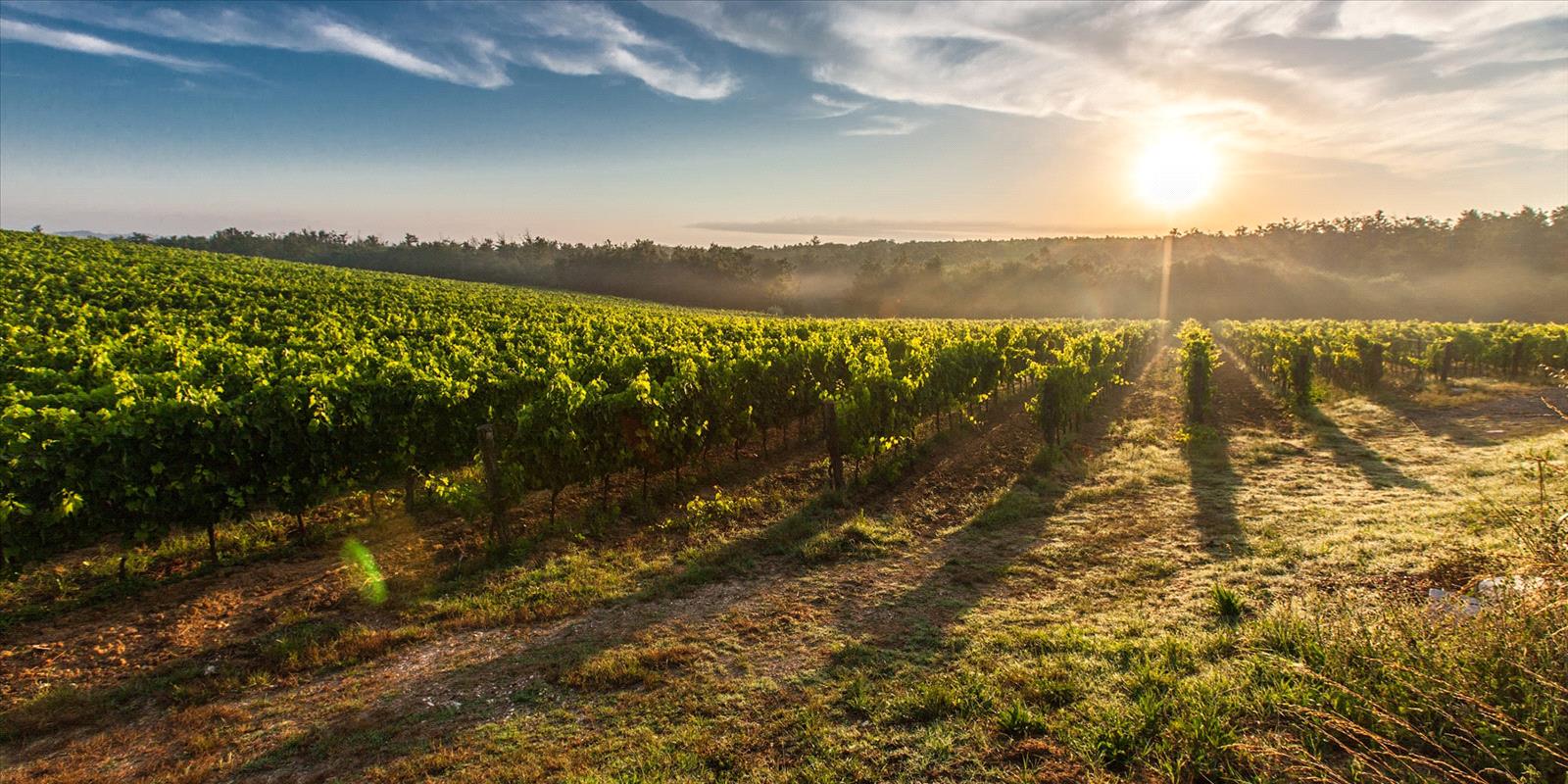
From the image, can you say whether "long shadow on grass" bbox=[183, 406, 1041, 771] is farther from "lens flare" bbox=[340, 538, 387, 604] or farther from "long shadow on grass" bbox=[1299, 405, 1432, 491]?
"long shadow on grass" bbox=[1299, 405, 1432, 491]

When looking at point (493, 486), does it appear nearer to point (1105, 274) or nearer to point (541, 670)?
point (541, 670)

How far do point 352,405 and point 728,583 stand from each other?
6.16 m

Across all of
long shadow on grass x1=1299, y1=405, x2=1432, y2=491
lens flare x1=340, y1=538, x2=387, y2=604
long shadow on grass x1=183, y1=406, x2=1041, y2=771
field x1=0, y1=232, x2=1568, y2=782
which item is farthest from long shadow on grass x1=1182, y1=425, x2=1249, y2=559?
lens flare x1=340, y1=538, x2=387, y2=604

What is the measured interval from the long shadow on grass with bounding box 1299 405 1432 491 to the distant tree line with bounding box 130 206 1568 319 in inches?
2467

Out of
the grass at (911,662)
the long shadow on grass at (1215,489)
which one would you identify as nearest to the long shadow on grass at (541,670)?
the grass at (911,662)

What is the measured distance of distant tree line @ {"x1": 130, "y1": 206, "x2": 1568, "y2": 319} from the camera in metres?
72.1

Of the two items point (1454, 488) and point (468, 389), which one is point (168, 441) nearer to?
point (468, 389)

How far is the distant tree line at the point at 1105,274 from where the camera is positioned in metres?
72.1

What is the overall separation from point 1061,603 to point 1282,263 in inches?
4254

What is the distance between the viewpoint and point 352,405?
9.07 meters

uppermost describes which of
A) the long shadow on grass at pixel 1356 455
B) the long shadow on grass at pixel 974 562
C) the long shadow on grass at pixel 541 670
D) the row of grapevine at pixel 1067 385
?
the row of grapevine at pixel 1067 385

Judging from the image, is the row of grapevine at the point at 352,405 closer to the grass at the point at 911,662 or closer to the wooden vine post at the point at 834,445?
the wooden vine post at the point at 834,445

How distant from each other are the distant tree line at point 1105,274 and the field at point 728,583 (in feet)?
215

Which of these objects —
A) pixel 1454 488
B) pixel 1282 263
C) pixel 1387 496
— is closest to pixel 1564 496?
pixel 1387 496
